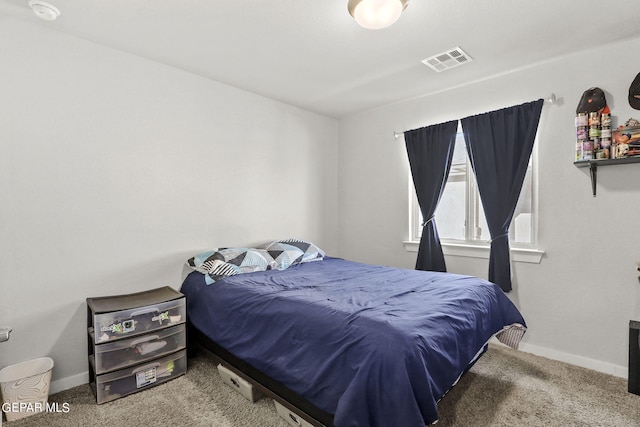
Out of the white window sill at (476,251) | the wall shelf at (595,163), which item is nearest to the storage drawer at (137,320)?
the white window sill at (476,251)

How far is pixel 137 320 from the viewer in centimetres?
222

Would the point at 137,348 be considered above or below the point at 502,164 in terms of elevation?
below

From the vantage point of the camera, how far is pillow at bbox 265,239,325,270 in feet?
10.2

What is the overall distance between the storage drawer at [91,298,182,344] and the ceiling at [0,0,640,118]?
195cm

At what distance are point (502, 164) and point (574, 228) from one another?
30.0 inches

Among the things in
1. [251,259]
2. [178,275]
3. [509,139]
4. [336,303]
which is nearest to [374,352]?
[336,303]

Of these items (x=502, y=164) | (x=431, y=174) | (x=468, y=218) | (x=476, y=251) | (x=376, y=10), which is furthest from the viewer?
(x=431, y=174)

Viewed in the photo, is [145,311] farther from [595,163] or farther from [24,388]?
[595,163]

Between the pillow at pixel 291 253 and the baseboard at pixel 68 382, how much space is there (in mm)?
1631

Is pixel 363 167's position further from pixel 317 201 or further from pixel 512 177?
pixel 512 177

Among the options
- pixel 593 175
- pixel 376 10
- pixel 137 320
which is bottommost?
pixel 137 320

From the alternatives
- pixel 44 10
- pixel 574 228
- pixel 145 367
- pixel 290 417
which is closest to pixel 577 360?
pixel 574 228

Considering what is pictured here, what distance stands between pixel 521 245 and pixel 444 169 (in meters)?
1.00

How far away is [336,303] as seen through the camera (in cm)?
188
